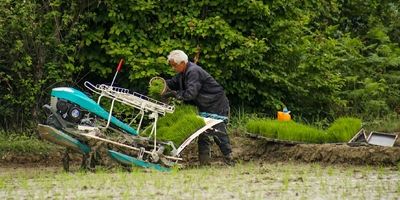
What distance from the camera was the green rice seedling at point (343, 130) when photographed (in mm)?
15781

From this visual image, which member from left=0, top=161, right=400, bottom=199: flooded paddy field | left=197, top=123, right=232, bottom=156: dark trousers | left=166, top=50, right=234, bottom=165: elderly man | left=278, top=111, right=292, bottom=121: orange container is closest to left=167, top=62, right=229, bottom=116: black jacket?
left=166, top=50, right=234, bottom=165: elderly man

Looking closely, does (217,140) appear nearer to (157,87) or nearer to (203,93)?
(203,93)

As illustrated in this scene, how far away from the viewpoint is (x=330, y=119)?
19.7 meters

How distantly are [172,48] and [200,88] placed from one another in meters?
2.88

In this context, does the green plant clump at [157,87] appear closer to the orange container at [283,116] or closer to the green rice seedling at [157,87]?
the green rice seedling at [157,87]

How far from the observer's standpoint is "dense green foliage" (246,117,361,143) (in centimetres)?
1586

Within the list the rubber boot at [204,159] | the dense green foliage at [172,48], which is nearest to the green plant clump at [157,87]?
the rubber boot at [204,159]

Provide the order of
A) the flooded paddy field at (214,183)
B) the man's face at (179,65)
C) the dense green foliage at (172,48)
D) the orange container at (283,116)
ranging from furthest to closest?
the dense green foliage at (172,48) < the orange container at (283,116) < the man's face at (179,65) < the flooded paddy field at (214,183)

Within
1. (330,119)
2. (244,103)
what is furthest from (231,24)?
(330,119)

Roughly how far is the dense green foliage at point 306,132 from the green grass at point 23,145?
3.83 metres

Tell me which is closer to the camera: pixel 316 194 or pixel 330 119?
pixel 316 194

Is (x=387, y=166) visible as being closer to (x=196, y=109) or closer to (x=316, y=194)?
(x=196, y=109)

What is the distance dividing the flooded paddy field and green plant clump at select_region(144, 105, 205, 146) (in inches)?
21.0

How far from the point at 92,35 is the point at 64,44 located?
1.98 ft
